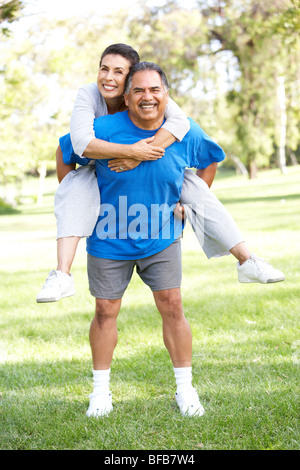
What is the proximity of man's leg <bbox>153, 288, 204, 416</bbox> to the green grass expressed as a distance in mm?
123

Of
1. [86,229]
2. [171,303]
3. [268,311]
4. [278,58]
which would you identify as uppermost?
[278,58]

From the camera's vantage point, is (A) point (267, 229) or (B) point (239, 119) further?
(B) point (239, 119)

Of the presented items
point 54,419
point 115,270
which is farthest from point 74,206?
point 54,419

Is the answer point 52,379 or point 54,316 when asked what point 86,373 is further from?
point 54,316

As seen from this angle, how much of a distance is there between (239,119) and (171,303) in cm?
2370

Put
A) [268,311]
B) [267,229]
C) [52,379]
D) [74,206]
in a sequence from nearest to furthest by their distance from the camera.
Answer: [74,206] → [52,379] → [268,311] → [267,229]

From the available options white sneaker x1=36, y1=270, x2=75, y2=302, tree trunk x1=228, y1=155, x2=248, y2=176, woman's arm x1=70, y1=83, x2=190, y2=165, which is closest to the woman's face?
woman's arm x1=70, y1=83, x2=190, y2=165

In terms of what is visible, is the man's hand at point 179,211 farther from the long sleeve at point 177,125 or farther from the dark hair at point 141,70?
the dark hair at point 141,70

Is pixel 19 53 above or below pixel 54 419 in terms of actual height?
above

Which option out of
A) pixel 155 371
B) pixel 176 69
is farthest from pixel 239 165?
pixel 155 371

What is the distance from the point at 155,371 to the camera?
432cm

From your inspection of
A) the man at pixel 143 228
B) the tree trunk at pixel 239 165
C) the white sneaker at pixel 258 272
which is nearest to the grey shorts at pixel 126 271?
the man at pixel 143 228

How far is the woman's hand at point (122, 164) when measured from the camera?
10.9ft

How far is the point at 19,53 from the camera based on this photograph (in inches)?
1049
